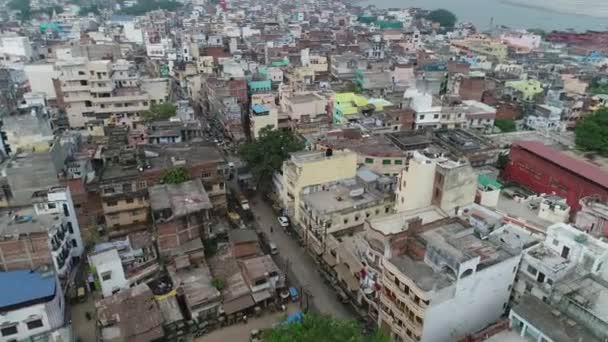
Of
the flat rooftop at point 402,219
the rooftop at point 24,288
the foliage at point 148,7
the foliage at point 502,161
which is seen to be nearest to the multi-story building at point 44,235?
the rooftop at point 24,288

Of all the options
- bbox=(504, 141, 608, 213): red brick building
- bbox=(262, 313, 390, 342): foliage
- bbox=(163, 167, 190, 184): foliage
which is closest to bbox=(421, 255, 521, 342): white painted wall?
bbox=(262, 313, 390, 342): foliage

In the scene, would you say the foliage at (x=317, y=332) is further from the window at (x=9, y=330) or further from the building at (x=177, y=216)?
the window at (x=9, y=330)

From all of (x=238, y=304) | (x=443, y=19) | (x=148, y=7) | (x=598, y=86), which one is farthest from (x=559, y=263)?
(x=148, y=7)

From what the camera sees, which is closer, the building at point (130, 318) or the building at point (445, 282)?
the building at point (445, 282)

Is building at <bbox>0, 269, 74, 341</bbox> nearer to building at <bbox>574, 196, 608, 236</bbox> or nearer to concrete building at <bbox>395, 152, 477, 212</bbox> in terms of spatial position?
concrete building at <bbox>395, 152, 477, 212</bbox>

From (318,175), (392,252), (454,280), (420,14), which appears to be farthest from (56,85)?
(420,14)

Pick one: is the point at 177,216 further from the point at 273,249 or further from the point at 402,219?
the point at 402,219

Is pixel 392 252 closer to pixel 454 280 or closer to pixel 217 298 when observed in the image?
pixel 454 280
